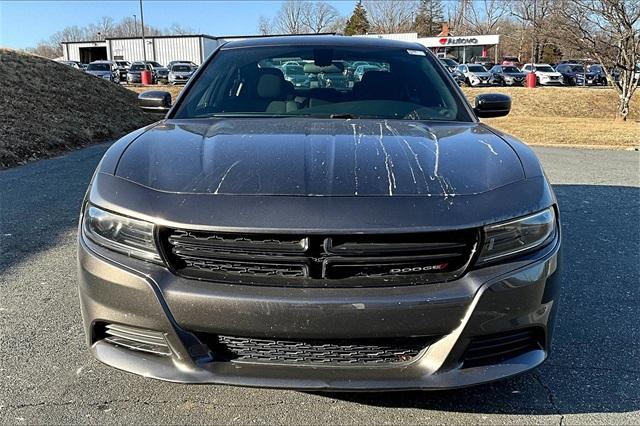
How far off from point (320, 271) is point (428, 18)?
290ft

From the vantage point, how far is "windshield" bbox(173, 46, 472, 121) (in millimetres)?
3252

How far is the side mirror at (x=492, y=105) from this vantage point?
151 inches

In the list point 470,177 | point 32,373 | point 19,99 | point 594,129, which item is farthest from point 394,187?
point 594,129

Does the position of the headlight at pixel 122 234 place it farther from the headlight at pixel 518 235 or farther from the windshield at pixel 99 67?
the windshield at pixel 99 67

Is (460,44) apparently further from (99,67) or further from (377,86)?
(377,86)

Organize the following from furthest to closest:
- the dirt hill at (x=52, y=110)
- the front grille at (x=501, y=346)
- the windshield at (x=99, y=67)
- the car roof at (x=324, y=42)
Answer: the windshield at (x=99, y=67), the dirt hill at (x=52, y=110), the car roof at (x=324, y=42), the front grille at (x=501, y=346)

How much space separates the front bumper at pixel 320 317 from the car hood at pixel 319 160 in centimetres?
34

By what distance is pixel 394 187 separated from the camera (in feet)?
6.75

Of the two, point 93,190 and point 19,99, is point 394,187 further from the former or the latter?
point 19,99

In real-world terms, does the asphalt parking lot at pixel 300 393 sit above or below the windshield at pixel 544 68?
below

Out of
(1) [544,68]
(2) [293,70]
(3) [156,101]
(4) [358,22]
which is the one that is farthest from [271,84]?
(4) [358,22]

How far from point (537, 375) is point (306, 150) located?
1466mm

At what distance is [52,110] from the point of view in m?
11.9

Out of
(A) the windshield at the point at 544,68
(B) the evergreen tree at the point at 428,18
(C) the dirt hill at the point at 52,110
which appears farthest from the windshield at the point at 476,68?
(B) the evergreen tree at the point at 428,18
